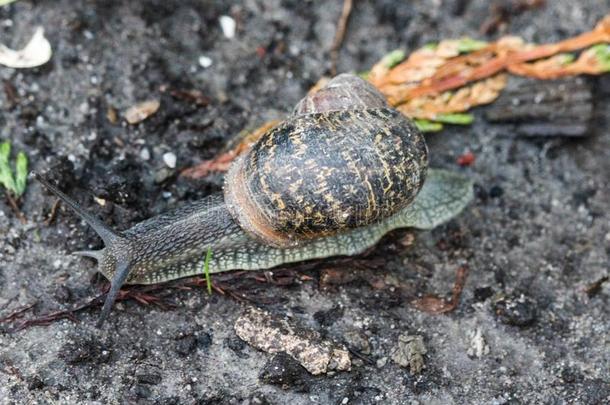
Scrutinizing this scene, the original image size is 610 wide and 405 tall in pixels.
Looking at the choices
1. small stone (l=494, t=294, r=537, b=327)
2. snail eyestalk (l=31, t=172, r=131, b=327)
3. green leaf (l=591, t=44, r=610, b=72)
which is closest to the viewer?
snail eyestalk (l=31, t=172, r=131, b=327)

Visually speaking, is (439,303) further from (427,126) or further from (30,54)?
(30,54)

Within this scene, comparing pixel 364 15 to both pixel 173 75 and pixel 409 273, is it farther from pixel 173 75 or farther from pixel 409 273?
pixel 409 273

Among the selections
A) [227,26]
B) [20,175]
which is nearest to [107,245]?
[20,175]

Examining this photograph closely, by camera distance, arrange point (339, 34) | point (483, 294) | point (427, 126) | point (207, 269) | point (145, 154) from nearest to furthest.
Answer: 1. point (207, 269)
2. point (483, 294)
3. point (145, 154)
4. point (427, 126)
5. point (339, 34)

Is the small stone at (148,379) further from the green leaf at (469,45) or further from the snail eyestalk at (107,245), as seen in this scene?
the green leaf at (469,45)

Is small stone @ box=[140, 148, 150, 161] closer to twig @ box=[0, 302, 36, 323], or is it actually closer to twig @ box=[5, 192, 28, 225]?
twig @ box=[5, 192, 28, 225]

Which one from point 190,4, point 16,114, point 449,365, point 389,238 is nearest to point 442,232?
point 389,238

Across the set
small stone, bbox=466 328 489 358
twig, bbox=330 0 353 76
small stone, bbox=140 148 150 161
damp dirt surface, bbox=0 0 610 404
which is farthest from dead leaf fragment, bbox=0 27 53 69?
small stone, bbox=466 328 489 358
